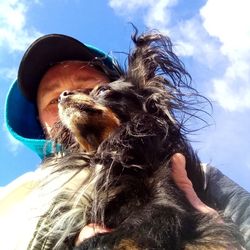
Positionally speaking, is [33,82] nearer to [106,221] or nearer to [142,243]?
[106,221]

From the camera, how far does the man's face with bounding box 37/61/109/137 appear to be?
471 centimetres

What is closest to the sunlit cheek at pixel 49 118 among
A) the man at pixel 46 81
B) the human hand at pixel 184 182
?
the man at pixel 46 81

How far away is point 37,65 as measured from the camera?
4.84 m

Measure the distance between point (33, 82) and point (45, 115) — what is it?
31cm

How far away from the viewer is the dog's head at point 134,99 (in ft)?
13.5

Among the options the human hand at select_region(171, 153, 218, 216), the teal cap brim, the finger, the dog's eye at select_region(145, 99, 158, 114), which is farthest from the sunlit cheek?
the finger

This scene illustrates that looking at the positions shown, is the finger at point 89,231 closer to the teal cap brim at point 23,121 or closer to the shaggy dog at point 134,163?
the shaggy dog at point 134,163

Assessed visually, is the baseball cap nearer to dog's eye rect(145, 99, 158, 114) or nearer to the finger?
dog's eye rect(145, 99, 158, 114)

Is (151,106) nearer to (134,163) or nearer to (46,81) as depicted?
(134,163)

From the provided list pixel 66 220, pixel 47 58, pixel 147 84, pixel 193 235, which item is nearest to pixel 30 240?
pixel 66 220

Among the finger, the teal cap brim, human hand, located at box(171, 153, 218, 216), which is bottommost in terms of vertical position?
the finger

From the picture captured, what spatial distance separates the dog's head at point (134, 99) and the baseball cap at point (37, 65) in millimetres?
336

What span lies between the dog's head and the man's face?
0.78 feet

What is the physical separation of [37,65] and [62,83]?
30 cm
